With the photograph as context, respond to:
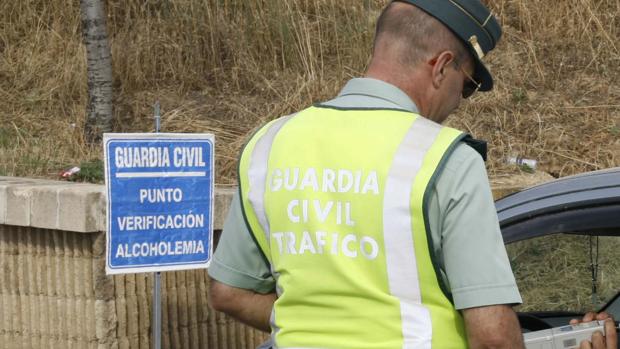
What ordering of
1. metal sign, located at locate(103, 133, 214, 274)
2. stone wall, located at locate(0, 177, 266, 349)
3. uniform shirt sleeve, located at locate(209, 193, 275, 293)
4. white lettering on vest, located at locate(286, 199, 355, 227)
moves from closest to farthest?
white lettering on vest, located at locate(286, 199, 355, 227) → uniform shirt sleeve, located at locate(209, 193, 275, 293) → metal sign, located at locate(103, 133, 214, 274) → stone wall, located at locate(0, 177, 266, 349)

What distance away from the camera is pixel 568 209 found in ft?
9.59

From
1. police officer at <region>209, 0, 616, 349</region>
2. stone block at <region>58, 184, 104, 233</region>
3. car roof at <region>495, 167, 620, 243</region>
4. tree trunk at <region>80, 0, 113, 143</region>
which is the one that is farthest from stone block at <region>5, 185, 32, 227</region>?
police officer at <region>209, 0, 616, 349</region>

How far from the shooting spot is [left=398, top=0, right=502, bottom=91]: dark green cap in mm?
2373

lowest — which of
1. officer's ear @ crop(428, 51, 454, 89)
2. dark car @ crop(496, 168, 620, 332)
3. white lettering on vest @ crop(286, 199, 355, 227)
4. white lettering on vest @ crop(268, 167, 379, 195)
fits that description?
dark car @ crop(496, 168, 620, 332)

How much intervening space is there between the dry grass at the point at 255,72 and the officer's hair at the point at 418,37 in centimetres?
604

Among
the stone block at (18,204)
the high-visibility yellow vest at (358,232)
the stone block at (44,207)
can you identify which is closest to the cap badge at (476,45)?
the high-visibility yellow vest at (358,232)

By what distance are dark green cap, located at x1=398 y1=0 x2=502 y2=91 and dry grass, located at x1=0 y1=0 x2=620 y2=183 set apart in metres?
6.00

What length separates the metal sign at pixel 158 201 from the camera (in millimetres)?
5652

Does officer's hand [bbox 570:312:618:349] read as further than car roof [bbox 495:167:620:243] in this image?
No

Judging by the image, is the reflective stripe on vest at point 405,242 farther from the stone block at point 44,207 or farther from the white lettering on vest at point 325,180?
the stone block at point 44,207

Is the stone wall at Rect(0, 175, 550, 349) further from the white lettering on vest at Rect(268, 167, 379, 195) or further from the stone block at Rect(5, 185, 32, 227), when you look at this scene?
the white lettering on vest at Rect(268, 167, 379, 195)

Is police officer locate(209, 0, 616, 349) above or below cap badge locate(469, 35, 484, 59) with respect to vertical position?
below

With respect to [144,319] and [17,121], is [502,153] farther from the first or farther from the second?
[17,121]

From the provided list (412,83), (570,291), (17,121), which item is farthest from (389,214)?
(17,121)
